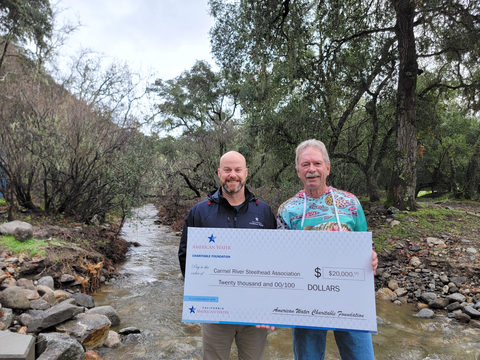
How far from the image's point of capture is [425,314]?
500 centimetres

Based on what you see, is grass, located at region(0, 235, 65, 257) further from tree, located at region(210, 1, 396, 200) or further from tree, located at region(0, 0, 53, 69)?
tree, located at region(0, 0, 53, 69)

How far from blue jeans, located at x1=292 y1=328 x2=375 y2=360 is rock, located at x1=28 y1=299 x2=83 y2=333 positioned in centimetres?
333

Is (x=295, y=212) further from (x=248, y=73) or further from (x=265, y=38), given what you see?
(x=248, y=73)

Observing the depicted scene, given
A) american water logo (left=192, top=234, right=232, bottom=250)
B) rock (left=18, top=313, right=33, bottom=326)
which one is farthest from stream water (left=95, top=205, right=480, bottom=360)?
american water logo (left=192, top=234, right=232, bottom=250)

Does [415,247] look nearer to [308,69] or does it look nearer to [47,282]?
[308,69]

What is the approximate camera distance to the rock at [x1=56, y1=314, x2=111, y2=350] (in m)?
3.84

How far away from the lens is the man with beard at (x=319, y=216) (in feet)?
6.55

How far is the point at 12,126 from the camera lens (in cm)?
693

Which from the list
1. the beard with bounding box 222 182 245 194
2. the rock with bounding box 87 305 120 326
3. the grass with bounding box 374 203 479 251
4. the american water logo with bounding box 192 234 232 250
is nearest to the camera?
the american water logo with bounding box 192 234 232 250

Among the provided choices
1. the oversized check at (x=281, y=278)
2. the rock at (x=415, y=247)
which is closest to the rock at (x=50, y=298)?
the oversized check at (x=281, y=278)

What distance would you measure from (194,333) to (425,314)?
3770 millimetres

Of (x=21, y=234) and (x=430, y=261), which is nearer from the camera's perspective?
(x=21, y=234)

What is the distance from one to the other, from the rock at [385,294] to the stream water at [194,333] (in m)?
0.19

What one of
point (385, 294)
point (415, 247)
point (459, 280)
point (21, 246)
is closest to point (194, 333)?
point (385, 294)
